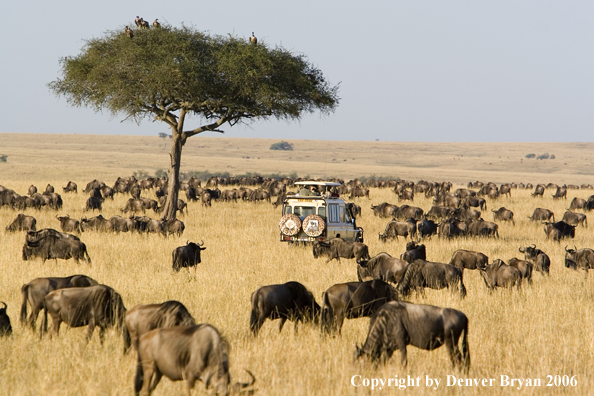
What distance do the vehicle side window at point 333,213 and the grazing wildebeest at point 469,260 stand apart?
175 inches

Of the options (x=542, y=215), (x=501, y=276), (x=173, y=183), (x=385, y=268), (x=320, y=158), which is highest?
(x=173, y=183)

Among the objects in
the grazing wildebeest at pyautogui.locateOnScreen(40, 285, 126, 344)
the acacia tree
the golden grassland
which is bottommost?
the golden grassland

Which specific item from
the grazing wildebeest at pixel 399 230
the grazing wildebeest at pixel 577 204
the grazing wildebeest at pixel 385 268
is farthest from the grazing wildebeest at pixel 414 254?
the grazing wildebeest at pixel 577 204

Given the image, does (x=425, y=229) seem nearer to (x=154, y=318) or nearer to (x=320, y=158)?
(x=154, y=318)

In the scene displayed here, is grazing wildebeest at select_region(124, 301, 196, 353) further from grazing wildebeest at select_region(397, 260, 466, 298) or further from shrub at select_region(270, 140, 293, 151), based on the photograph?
shrub at select_region(270, 140, 293, 151)

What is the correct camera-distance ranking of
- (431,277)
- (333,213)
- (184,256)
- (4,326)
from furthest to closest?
(333,213) → (184,256) → (431,277) → (4,326)

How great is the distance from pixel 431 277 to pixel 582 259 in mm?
5458

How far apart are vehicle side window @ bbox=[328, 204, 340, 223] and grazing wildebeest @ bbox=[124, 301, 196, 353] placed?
10.5m

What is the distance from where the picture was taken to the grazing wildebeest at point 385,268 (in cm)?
1056

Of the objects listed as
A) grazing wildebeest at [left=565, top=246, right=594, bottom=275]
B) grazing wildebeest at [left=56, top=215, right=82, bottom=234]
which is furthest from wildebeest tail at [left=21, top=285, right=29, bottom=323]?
grazing wildebeest at [left=56, top=215, right=82, bottom=234]

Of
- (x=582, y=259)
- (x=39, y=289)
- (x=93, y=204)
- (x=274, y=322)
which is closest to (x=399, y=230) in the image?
(x=582, y=259)

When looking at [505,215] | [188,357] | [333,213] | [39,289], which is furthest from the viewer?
[505,215]

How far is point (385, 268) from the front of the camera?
10.7 m

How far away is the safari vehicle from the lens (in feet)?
52.2
